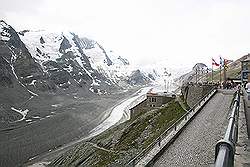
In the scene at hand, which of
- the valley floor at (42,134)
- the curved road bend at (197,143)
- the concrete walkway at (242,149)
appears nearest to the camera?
the concrete walkway at (242,149)

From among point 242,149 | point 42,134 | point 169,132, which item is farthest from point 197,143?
point 42,134

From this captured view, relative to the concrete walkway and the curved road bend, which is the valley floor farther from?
the concrete walkway

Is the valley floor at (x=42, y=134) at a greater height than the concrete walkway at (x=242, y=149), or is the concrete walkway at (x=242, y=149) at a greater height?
the concrete walkway at (x=242, y=149)

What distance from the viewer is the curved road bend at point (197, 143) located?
60.0 feet

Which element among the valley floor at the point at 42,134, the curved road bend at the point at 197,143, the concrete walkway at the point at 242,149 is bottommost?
the valley floor at the point at 42,134

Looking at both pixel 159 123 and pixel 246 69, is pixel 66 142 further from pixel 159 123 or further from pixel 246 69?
pixel 246 69

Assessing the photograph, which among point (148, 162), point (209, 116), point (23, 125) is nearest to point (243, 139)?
point (148, 162)

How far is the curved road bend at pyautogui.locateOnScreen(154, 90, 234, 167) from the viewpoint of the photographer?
1828cm

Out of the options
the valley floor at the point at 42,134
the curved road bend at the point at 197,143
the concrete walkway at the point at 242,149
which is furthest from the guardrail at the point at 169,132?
the valley floor at the point at 42,134

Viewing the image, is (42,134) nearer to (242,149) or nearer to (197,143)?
(197,143)

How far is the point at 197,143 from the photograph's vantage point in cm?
2234

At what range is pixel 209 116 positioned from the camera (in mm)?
33031

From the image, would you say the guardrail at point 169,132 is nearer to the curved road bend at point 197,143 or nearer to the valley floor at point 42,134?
the curved road bend at point 197,143

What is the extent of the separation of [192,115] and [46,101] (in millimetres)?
174027
